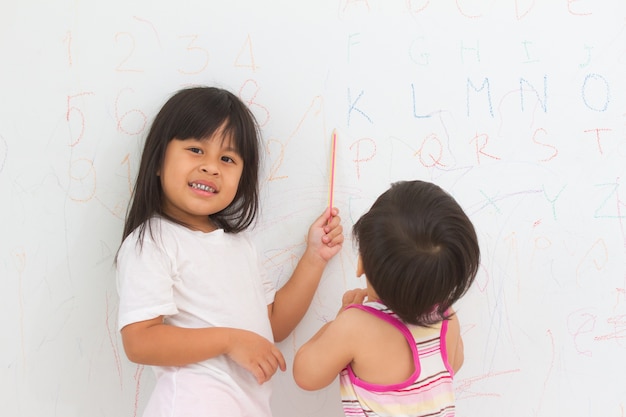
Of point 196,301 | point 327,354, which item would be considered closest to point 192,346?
point 196,301

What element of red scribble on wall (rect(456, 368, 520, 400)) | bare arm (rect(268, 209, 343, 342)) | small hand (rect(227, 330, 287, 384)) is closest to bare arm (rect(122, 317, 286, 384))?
small hand (rect(227, 330, 287, 384))

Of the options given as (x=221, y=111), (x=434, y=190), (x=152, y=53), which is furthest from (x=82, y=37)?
(x=434, y=190)

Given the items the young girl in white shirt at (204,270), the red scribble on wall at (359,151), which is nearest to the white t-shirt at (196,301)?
the young girl in white shirt at (204,270)

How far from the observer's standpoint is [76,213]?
41.0 inches

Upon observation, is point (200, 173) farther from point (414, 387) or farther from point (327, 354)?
point (414, 387)

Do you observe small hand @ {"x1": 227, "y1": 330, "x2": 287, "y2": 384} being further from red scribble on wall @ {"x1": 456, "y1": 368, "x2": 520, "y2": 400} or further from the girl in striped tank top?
red scribble on wall @ {"x1": 456, "y1": 368, "x2": 520, "y2": 400}

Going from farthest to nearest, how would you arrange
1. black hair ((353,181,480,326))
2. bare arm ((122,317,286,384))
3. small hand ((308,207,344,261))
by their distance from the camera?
1. small hand ((308,207,344,261))
2. bare arm ((122,317,286,384))
3. black hair ((353,181,480,326))

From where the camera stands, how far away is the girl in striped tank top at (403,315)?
752 mm

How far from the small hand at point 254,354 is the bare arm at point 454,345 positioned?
254 millimetres

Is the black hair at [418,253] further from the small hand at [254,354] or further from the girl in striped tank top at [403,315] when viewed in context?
the small hand at [254,354]

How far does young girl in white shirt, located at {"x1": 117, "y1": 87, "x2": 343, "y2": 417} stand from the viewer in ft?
2.91

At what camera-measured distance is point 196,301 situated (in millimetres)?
932

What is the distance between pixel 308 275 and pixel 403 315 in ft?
0.87

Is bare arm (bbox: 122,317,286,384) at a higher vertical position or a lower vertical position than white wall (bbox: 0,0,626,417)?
lower
